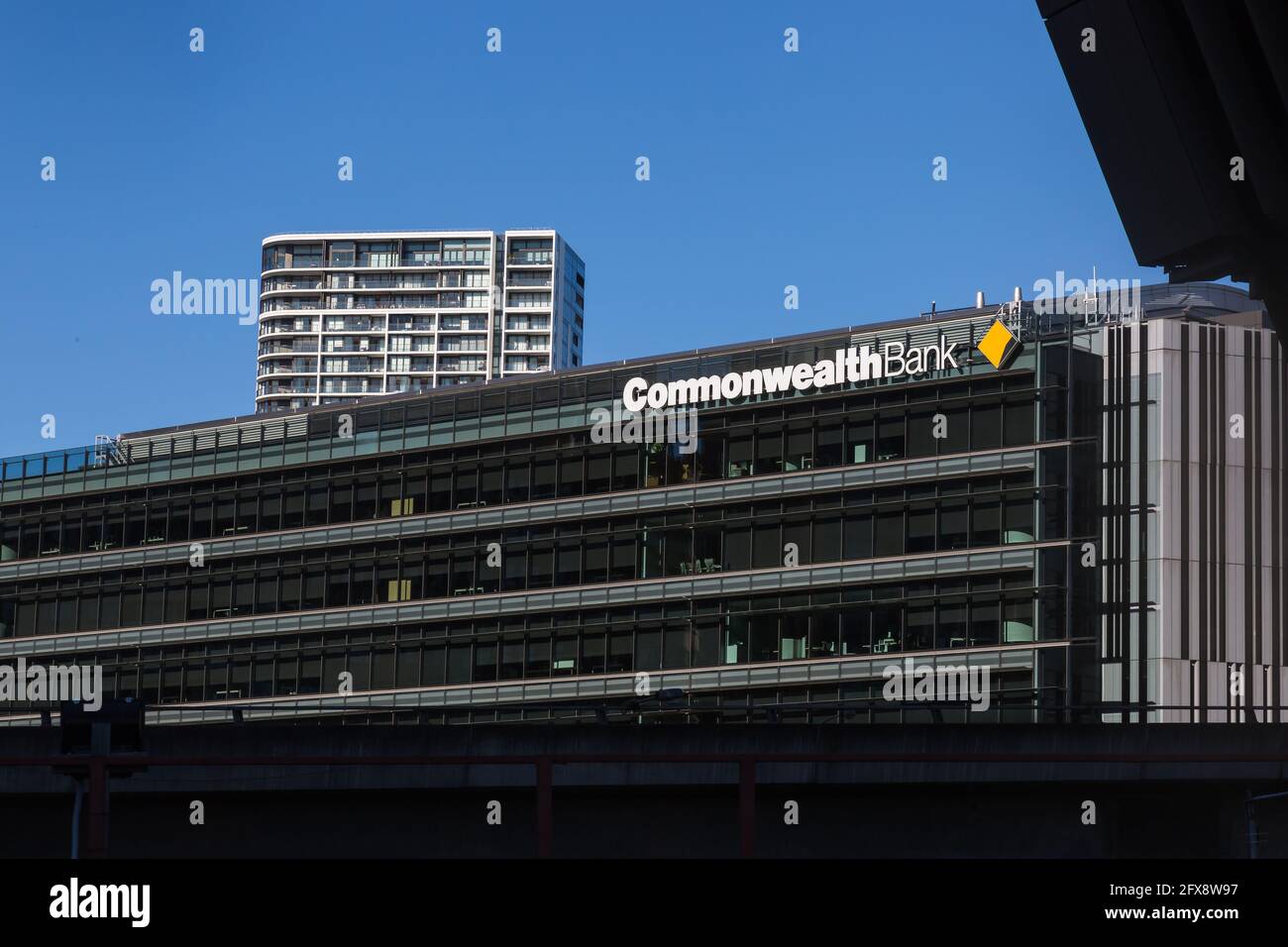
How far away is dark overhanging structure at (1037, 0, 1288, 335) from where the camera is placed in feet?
46.8

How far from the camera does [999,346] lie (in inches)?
3012

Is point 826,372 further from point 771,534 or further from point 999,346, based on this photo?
point 999,346

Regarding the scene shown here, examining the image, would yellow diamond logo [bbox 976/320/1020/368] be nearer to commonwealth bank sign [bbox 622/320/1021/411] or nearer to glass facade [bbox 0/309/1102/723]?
commonwealth bank sign [bbox 622/320/1021/411]

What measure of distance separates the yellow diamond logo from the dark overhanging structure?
62.0m

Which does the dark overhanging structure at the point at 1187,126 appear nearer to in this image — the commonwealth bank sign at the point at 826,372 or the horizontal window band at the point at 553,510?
the commonwealth bank sign at the point at 826,372

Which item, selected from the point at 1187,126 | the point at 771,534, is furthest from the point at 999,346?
the point at 1187,126

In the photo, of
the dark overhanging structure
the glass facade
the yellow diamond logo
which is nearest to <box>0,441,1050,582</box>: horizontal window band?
the glass facade

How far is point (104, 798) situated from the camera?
52.5 ft

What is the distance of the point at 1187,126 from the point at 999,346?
206ft

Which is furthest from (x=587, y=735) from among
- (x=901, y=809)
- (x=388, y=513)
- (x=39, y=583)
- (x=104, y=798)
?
(x=39, y=583)

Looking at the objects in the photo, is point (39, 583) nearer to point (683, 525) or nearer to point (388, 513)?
point (388, 513)
